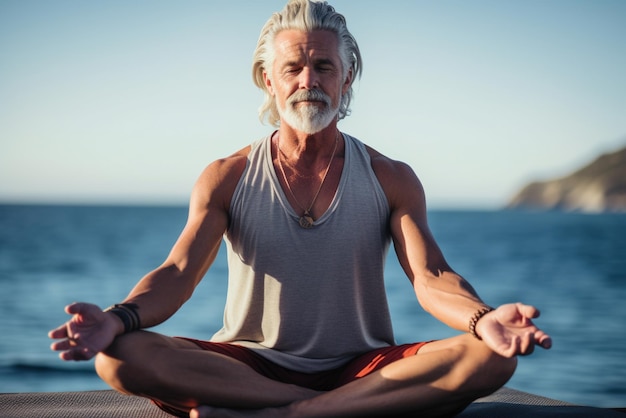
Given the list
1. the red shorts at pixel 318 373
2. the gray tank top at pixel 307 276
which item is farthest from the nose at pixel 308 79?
the red shorts at pixel 318 373

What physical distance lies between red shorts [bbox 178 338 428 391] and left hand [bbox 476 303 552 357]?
38cm

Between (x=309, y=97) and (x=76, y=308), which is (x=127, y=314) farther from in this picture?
(x=309, y=97)

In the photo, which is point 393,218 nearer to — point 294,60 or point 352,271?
point 352,271

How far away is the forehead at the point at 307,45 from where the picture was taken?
120 inches

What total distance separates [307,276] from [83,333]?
907 millimetres

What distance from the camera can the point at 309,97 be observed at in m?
3.00

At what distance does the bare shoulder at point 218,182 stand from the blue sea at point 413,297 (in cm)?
482

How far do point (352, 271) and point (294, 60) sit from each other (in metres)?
0.84

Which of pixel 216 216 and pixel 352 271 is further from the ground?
pixel 216 216

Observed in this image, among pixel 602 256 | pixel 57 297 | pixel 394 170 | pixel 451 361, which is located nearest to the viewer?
pixel 451 361

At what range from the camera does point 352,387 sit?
2.64m

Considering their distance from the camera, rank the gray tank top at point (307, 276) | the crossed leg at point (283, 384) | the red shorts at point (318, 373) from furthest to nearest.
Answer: the gray tank top at point (307, 276)
the red shorts at point (318, 373)
the crossed leg at point (283, 384)

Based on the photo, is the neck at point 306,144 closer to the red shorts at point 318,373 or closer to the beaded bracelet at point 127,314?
the red shorts at point 318,373

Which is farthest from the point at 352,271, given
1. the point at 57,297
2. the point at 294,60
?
the point at 57,297
